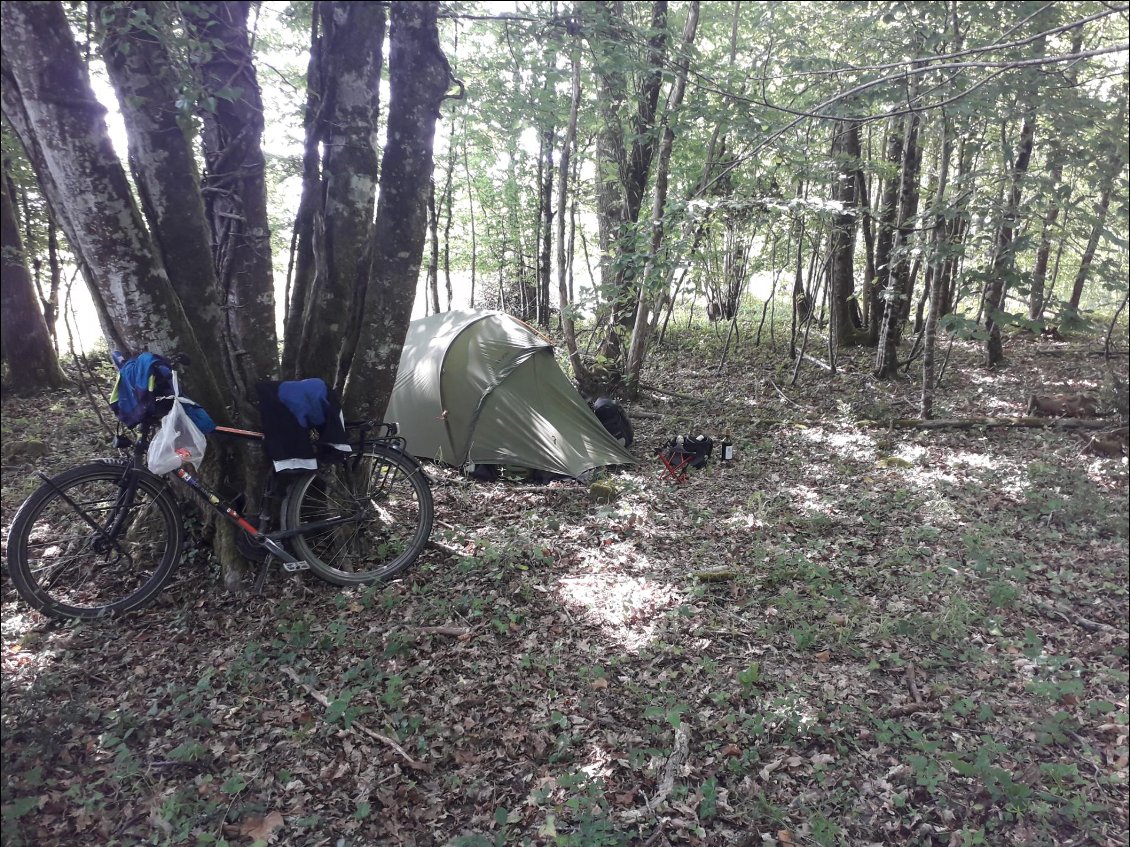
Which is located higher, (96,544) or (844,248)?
(844,248)

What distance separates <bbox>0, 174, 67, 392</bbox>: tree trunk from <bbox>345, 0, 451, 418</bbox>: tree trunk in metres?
6.60

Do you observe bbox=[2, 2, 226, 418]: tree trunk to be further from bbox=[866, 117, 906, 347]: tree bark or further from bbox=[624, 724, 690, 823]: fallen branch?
bbox=[866, 117, 906, 347]: tree bark

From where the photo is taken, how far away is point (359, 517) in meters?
4.05

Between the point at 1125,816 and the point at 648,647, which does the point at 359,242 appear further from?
the point at 1125,816

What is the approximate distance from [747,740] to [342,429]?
2727 millimetres

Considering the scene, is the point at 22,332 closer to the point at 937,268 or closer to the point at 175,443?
the point at 175,443

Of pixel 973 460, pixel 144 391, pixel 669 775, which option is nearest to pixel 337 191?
pixel 144 391

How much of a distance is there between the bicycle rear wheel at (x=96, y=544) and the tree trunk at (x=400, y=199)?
1254 millimetres

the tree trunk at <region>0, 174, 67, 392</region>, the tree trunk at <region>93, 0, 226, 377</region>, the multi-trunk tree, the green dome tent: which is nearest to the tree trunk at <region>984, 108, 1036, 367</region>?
the green dome tent

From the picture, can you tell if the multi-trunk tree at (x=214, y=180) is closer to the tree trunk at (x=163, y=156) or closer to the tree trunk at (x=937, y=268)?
the tree trunk at (x=163, y=156)

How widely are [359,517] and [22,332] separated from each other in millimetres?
7191

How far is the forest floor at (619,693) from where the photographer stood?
246 cm

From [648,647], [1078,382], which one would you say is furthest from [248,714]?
[1078,382]

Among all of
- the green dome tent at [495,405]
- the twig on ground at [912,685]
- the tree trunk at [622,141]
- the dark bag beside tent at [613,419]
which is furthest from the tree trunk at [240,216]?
the dark bag beside tent at [613,419]
